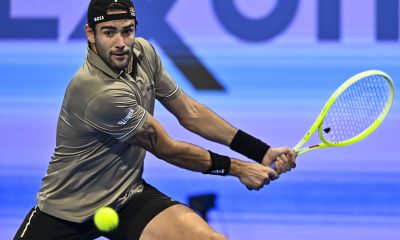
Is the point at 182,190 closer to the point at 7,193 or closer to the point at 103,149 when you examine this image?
the point at 7,193

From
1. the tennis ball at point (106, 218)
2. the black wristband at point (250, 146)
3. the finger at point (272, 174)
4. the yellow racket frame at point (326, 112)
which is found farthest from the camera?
the black wristband at point (250, 146)

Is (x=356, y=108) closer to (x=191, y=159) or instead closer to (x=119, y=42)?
(x=191, y=159)

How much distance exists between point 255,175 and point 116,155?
0.61 m

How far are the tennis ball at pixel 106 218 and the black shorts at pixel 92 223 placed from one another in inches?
5.8

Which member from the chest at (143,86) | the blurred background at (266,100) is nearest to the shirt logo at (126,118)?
the chest at (143,86)

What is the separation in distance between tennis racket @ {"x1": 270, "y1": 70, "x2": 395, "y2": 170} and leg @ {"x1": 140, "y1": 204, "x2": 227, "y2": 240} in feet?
2.54

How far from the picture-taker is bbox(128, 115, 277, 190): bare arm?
4160mm

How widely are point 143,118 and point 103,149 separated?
0.82 feet

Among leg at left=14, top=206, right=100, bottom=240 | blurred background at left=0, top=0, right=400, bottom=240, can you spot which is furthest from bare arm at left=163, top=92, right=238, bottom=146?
blurred background at left=0, top=0, right=400, bottom=240

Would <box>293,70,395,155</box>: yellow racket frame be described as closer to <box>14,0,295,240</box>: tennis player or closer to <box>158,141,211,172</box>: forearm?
<box>14,0,295,240</box>: tennis player

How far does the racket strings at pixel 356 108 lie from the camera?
4.67 meters

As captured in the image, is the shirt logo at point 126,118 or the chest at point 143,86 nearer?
the shirt logo at point 126,118

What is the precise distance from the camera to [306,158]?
6004 millimetres

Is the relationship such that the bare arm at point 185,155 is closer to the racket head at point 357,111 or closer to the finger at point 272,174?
the finger at point 272,174
